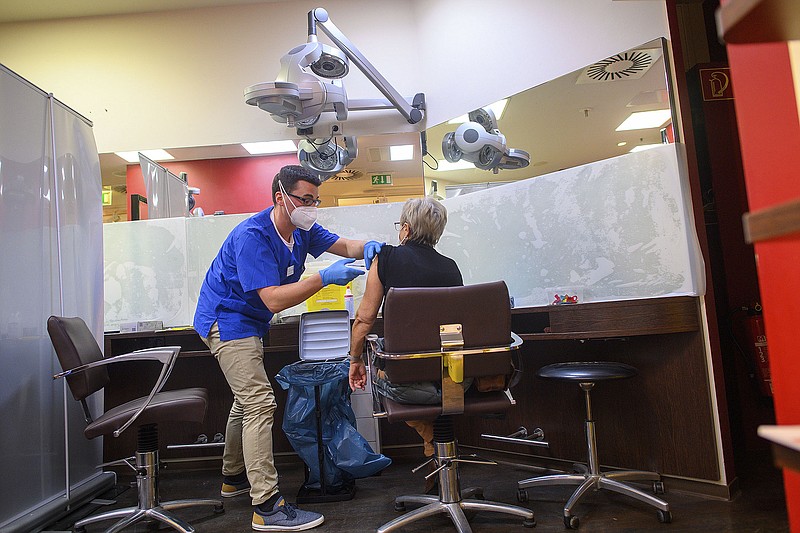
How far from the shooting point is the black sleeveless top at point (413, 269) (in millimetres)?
2199

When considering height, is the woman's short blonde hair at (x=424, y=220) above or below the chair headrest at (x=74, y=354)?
above

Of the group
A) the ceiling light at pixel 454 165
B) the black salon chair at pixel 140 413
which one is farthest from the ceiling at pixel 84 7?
the black salon chair at pixel 140 413

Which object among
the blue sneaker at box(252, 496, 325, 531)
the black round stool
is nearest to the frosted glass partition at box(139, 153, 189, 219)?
the blue sneaker at box(252, 496, 325, 531)

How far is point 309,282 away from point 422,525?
111cm

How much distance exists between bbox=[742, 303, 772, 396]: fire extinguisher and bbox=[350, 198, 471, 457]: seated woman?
6.06ft

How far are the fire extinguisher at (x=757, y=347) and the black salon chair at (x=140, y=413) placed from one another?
2.82 m

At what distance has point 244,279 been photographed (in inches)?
95.4

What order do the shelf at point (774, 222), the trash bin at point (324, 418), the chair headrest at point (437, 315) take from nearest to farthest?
the shelf at point (774, 222)
the chair headrest at point (437, 315)
the trash bin at point (324, 418)

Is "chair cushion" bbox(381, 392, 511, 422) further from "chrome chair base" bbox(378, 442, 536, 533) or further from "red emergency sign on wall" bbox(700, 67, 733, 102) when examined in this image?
"red emergency sign on wall" bbox(700, 67, 733, 102)

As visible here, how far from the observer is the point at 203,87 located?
160 inches

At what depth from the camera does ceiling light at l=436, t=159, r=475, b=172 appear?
11.5ft

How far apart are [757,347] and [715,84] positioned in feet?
5.14

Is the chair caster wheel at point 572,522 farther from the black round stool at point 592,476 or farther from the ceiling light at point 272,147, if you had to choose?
the ceiling light at point 272,147

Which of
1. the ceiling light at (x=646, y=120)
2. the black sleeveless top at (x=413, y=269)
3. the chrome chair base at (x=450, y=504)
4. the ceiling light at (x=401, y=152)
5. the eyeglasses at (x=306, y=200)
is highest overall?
the ceiling light at (x=401, y=152)
